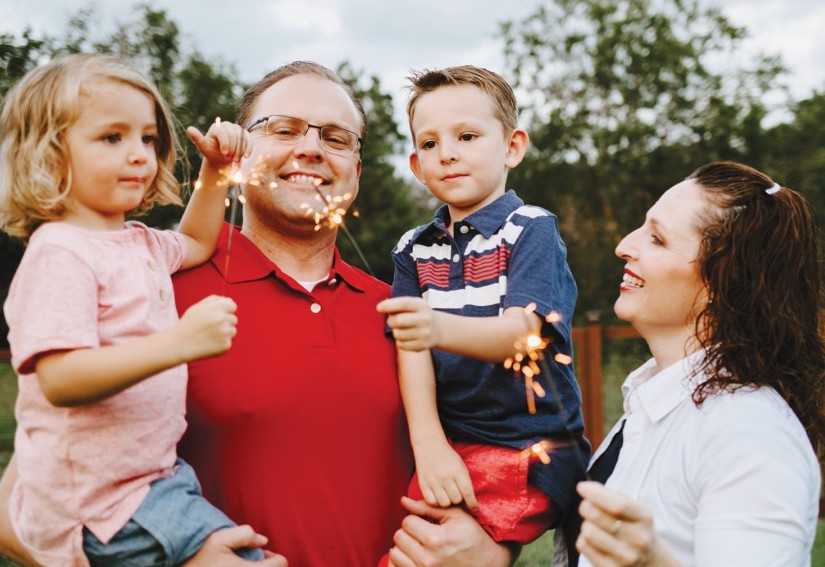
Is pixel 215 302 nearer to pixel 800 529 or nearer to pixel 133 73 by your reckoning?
pixel 133 73

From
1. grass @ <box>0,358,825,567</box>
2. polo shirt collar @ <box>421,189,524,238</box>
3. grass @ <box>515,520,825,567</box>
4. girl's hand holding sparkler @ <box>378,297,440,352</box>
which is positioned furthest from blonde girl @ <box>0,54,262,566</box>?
grass @ <box>515,520,825,567</box>

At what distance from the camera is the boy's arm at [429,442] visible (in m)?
2.34

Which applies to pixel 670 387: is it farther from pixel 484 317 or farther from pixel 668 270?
pixel 484 317

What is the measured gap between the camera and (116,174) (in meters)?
1.93

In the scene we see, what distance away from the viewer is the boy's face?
259 cm

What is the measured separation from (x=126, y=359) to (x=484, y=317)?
106 cm

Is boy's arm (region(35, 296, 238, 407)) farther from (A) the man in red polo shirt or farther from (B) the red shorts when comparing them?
(B) the red shorts

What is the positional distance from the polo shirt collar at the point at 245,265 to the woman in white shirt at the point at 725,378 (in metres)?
1.07

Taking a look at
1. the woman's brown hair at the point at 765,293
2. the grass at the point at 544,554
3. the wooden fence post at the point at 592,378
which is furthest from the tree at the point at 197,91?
the grass at the point at 544,554

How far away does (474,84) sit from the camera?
2.66 meters

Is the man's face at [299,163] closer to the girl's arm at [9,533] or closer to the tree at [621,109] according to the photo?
the girl's arm at [9,533]

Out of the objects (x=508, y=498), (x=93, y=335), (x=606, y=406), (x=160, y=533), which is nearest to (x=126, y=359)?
(x=93, y=335)

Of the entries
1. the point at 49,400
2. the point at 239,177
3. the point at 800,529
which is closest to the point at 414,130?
the point at 239,177

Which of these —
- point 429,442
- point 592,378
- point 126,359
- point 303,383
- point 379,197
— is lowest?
point 592,378
